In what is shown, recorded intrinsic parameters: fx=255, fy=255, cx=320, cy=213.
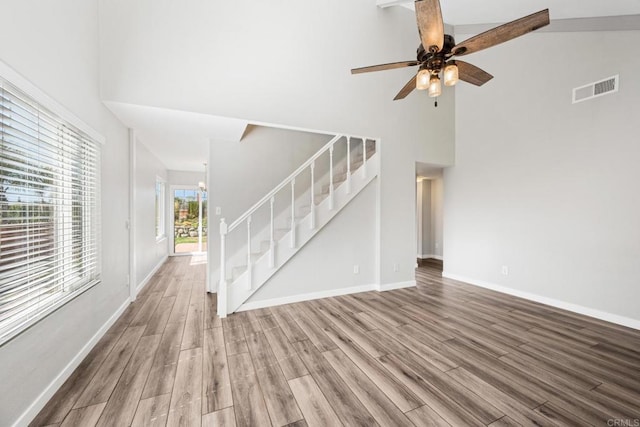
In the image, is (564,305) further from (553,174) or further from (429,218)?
(429,218)

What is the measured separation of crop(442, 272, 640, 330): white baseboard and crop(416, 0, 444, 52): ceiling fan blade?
11.8 ft

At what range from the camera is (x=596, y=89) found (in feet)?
10.0

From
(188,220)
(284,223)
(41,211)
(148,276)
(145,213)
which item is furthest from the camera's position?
(188,220)

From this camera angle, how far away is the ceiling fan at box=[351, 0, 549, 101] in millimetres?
1658

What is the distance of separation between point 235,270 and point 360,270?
1.87 meters

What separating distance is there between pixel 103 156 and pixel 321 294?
120 inches

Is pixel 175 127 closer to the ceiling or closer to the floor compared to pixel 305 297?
closer to the ceiling

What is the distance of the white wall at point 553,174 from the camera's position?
2.88 m

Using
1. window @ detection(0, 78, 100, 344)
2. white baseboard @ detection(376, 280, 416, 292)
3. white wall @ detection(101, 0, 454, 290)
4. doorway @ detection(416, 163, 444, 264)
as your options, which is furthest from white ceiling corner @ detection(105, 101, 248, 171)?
doorway @ detection(416, 163, 444, 264)

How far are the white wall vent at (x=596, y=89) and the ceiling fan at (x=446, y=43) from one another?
189cm

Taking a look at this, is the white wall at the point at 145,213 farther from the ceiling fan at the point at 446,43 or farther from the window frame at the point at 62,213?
the ceiling fan at the point at 446,43

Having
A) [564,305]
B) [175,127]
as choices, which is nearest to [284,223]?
[175,127]

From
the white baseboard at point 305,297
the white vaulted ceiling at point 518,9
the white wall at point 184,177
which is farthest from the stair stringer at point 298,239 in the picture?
the white wall at point 184,177

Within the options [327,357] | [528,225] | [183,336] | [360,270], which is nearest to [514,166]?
[528,225]
